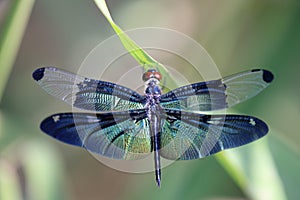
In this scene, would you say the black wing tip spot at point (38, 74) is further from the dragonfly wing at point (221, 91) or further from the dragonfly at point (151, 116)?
the dragonfly wing at point (221, 91)

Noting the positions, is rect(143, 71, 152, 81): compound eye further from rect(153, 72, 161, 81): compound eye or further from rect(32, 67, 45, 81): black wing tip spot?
rect(32, 67, 45, 81): black wing tip spot

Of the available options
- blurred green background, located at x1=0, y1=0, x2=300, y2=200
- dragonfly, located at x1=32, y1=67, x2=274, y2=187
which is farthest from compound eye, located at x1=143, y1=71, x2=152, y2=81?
blurred green background, located at x1=0, y1=0, x2=300, y2=200

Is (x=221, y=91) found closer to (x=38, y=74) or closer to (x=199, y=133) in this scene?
(x=199, y=133)

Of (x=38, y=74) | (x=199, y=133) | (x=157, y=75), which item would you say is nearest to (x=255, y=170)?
(x=199, y=133)

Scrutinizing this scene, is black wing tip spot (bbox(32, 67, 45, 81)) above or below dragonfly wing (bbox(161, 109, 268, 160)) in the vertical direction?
above

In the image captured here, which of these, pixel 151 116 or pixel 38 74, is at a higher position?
pixel 38 74
